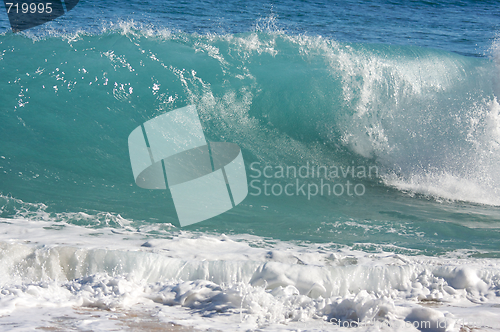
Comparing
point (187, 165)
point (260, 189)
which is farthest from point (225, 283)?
point (187, 165)

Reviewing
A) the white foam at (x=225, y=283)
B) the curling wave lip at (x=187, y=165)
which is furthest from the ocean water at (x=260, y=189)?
the curling wave lip at (x=187, y=165)

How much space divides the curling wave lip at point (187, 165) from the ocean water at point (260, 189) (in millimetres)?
159

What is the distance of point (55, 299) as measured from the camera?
7.04ft

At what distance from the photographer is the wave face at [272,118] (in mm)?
4270

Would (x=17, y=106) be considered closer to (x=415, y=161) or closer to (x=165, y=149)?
(x=165, y=149)

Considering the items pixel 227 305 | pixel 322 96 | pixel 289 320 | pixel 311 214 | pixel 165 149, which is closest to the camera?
pixel 289 320

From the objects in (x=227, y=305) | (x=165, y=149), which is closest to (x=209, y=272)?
(x=227, y=305)

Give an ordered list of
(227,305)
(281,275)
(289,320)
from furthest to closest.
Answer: (281,275) < (227,305) < (289,320)

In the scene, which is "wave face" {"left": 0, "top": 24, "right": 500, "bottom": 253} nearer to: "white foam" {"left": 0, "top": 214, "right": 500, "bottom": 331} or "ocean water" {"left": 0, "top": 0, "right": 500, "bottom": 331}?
"ocean water" {"left": 0, "top": 0, "right": 500, "bottom": 331}

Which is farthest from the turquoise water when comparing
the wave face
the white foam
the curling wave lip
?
the white foam

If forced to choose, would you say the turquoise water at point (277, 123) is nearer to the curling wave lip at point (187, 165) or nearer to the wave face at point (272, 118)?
the wave face at point (272, 118)

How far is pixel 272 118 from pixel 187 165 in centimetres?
187

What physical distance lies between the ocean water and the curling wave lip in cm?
16

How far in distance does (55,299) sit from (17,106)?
414 centimetres
